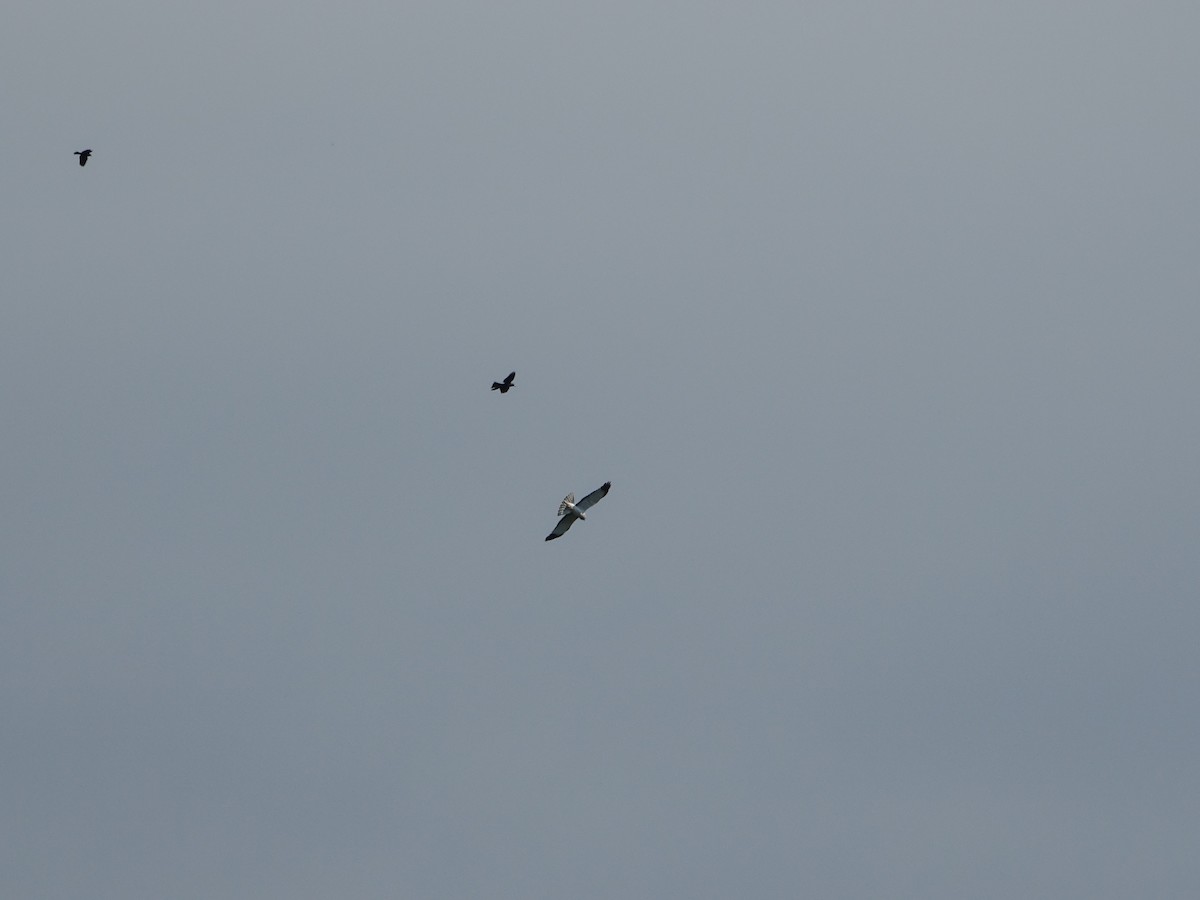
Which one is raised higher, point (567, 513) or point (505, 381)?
point (505, 381)

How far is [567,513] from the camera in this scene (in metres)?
160

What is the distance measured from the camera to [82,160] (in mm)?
181875

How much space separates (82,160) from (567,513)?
179ft

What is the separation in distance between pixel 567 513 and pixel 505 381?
18451 mm

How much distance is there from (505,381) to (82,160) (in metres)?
41.0

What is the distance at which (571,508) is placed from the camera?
160 metres

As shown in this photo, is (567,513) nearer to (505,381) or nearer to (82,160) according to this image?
(505,381)

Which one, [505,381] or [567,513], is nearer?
[567,513]

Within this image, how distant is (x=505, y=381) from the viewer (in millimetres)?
174375

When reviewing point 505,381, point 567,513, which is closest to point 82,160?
point 505,381

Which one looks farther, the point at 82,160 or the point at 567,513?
the point at 82,160

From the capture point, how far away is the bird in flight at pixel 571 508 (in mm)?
159375

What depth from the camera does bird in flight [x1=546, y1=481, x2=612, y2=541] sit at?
159m
